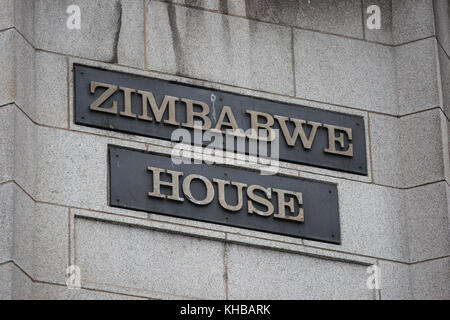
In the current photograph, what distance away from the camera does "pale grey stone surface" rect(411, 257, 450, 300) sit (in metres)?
15.2

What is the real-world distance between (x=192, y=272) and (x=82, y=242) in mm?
1224

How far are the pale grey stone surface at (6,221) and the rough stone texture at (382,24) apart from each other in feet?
17.1

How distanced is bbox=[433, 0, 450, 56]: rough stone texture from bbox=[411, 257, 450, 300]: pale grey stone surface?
2849mm

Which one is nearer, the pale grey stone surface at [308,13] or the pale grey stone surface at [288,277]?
the pale grey stone surface at [288,277]

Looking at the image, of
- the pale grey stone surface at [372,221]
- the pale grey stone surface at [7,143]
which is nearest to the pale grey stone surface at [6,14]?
the pale grey stone surface at [7,143]

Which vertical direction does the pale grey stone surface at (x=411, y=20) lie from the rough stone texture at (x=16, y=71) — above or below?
above

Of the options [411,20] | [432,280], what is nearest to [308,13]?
[411,20]

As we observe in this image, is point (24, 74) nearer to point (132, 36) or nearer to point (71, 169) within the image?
point (71, 169)

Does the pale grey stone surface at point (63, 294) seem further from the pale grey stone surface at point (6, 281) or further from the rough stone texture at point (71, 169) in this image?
the rough stone texture at point (71, 169)

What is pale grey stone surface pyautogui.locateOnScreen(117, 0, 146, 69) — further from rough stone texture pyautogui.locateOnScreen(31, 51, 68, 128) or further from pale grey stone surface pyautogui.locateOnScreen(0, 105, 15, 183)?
pale grey stone surface pyautogui.locateOnScreen(0, 105, 15, 183)

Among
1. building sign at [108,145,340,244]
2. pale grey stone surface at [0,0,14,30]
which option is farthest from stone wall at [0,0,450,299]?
building sign at [108,145,340,244]

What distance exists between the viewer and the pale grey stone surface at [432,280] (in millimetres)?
15234

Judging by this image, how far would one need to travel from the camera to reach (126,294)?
1398 centimetres
